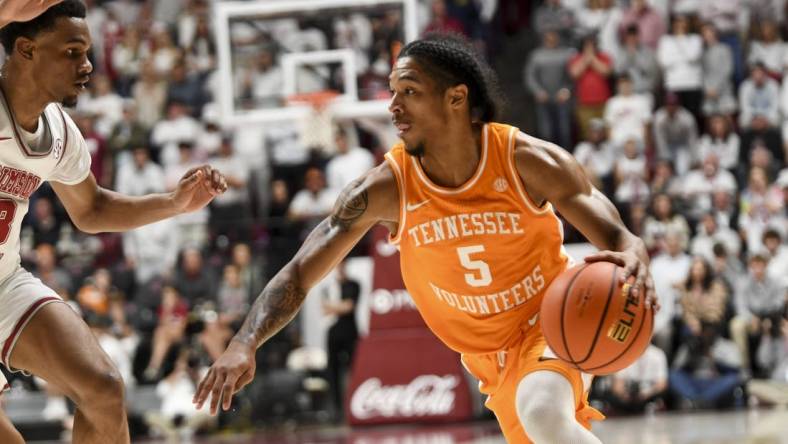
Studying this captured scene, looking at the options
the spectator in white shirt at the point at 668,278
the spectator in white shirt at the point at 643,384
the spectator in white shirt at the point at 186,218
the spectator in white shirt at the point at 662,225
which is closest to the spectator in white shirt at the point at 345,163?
the spectator in white shirt at the point at 186,218

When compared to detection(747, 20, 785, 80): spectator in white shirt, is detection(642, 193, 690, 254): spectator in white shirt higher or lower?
lower

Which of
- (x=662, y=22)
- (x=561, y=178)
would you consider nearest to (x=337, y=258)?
(x=561, y=178)

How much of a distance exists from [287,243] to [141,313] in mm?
1853

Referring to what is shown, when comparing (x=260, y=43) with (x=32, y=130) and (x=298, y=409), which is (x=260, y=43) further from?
(x=32, y=130)

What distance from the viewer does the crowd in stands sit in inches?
471

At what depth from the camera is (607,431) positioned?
10.2 metres

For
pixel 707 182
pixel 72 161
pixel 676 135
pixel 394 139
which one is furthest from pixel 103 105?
pixel 72 161

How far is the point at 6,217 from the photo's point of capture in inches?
187

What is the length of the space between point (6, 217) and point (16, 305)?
35 cm

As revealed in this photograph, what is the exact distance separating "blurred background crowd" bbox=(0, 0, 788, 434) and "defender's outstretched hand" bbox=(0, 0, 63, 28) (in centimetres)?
847

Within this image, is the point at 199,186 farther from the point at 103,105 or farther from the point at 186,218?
the point at 103,105

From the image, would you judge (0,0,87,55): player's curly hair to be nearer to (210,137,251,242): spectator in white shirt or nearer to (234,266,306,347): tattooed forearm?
(234,266,306,347): tattooed forearm

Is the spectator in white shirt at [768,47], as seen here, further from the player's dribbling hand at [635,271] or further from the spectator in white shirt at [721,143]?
the player's dribbling hand at [635,271]

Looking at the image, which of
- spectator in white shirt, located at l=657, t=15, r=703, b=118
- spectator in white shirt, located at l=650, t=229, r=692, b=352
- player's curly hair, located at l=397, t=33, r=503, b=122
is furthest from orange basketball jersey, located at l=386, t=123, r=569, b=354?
spectator in white shirt, located at l=657, t=15, r=703, b=118
